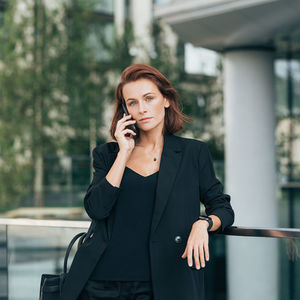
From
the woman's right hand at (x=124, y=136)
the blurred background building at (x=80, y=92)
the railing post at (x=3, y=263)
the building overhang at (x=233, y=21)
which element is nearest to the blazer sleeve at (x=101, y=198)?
the woman's right hand at (x=124, y=136)

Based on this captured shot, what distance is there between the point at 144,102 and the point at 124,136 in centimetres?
19

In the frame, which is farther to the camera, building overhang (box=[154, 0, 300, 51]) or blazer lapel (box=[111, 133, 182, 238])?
building overhang (box=[154, 0, 300, 51])

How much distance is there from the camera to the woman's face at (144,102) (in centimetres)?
257

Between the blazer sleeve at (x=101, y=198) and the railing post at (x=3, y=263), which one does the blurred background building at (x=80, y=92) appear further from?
the blazer sleeve at (x=101, y=198)

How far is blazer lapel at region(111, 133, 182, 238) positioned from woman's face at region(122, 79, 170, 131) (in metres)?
0.13

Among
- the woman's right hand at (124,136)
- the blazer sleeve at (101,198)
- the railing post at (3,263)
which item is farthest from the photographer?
the railing post at (3,263)

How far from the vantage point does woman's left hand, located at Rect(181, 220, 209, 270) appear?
7.55ft

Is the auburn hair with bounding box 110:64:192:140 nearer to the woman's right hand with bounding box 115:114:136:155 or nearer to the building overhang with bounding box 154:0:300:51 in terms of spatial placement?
the woman's right hand with bounding box 115:114:136:155

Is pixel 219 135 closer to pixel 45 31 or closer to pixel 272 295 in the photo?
pixel 45 31

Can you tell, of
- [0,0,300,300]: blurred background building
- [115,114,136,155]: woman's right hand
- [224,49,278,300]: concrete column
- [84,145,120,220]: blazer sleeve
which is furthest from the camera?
[0,0,300,300]: blurred background building

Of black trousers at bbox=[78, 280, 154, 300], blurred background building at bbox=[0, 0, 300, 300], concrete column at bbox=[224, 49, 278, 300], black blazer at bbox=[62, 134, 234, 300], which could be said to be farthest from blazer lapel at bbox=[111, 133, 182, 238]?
blurred background building at bbox=[0, 0, 300, 300]

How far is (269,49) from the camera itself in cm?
978

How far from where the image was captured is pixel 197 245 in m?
2.30

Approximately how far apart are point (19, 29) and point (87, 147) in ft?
13.3
